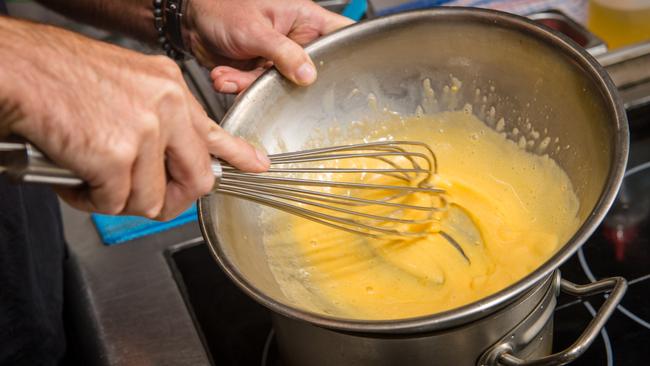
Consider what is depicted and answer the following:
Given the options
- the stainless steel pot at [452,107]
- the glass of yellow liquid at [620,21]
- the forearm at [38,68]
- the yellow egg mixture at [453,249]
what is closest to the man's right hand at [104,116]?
the forearm at [38,68]

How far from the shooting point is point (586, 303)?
843 mm

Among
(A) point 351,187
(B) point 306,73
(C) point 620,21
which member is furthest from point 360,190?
(C) point 620,21

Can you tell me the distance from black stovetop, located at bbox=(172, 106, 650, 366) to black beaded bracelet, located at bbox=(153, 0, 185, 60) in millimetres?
278

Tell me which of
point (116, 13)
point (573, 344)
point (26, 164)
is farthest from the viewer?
point (116, 13)

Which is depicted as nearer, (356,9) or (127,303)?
(127,303)

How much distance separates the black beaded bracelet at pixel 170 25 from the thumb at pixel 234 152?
0.35m

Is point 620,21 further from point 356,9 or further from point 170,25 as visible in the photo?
point 170,25

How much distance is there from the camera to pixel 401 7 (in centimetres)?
121

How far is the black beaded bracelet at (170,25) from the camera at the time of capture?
933 millimetres

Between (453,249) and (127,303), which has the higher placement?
(453,249)

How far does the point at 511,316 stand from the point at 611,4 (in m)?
0.75

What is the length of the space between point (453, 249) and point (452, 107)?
0.65 ft

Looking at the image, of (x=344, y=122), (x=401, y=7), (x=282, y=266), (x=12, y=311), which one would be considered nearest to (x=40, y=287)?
(x=12, y=311)

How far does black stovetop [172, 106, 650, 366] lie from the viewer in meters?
0.80
